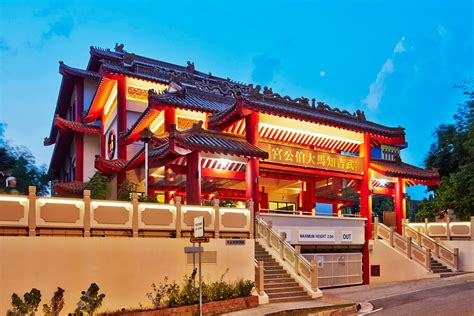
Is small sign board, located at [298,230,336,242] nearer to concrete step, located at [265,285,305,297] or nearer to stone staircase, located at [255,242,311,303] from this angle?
stone staircase, located at [255,242,311,303]

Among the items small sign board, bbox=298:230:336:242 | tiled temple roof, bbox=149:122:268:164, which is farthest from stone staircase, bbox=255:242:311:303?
tiled temple roof, bbox=149:122:268:164

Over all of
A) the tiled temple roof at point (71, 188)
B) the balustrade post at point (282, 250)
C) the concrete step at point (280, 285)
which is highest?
the tiled temple roof at point (71, 188)

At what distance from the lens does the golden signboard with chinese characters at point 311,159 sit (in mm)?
23812

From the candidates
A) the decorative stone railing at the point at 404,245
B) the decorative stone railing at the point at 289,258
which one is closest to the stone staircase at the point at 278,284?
the decorative stone railing at the point at 289,258

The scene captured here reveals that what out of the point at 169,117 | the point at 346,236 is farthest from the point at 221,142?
the point at 346,236

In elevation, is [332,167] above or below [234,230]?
above

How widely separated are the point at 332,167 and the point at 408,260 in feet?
20.5

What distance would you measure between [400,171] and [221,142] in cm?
1285

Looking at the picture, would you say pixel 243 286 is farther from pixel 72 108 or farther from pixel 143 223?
pixel 72 108

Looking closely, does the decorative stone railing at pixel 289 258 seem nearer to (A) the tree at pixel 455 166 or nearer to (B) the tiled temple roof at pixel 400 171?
(B) the tiled temple roof at pixel 400 171

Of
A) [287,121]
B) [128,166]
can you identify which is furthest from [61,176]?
[287,121]

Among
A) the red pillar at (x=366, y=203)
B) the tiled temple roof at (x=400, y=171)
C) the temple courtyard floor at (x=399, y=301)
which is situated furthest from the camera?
the tiled temple roof at (x=400, y=171)

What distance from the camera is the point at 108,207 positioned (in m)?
14.7

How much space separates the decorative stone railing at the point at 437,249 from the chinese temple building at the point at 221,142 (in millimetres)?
1219
